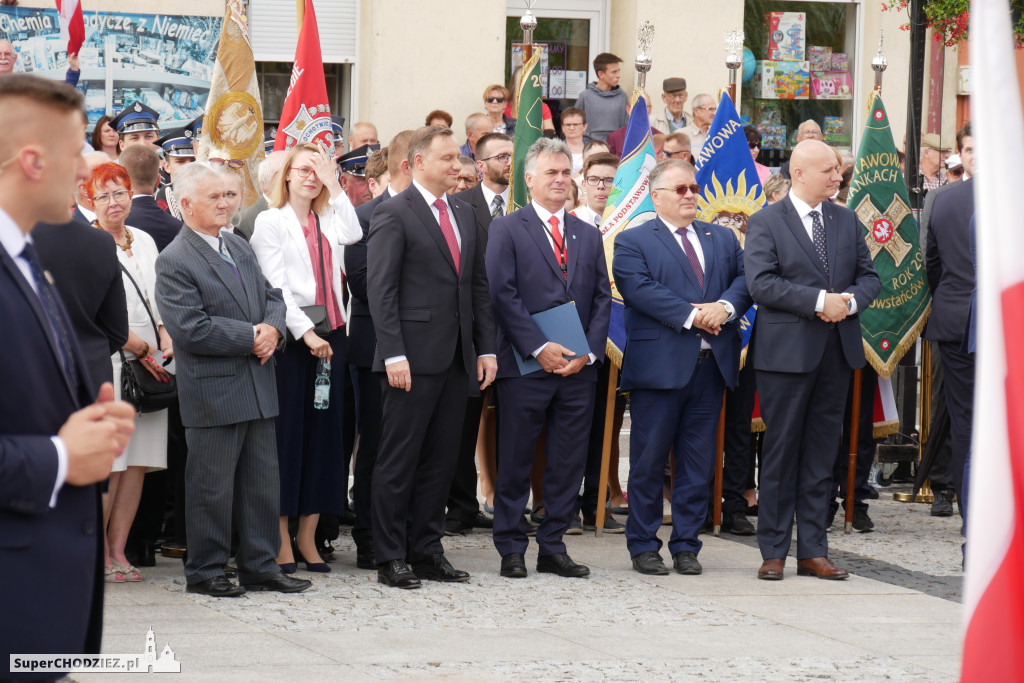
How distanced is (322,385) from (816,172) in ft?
9.47

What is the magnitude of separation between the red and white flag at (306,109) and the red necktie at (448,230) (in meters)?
1.84

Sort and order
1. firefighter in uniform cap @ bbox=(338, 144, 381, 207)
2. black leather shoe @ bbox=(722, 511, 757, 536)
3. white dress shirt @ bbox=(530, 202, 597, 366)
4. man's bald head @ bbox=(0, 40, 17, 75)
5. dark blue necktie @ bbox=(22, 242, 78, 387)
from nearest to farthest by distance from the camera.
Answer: dark blue necktie @ bbox=(22, 242, 78, 387) < white dress shirt @ bbox=(530, 202, 597, 366) < black leather shoe @ bbox=(722, 511, 757, 536) < firefighter in uniform cap @ bbox=(338, 144, 381, 207) < man's bald head @ bbox=(0, 40, 17, 75)

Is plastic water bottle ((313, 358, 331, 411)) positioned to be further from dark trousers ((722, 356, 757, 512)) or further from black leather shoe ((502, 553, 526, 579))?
dark trousers ((722, 356, 757, 512))

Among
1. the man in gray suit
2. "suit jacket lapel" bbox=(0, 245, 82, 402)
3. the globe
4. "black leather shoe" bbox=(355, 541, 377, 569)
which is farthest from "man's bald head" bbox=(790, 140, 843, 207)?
the globe

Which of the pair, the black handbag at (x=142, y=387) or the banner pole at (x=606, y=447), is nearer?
the black handbag at (x=142, y=387)

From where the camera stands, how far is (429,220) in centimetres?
736

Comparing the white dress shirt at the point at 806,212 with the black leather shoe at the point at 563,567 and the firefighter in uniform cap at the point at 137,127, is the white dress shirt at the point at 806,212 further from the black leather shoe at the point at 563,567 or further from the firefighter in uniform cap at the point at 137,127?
the firefighter in uniform cap at the point at 137,127

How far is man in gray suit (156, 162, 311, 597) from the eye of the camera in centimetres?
677

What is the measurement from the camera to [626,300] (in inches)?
315

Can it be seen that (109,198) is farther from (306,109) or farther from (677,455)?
(677,455)

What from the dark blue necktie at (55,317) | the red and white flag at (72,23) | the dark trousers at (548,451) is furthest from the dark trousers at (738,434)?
the dark blue necktie at (55,317)

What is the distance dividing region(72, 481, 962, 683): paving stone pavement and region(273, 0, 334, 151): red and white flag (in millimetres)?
2672

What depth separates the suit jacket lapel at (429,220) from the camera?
7348mm

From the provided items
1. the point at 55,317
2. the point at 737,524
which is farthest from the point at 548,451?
the point at 55,317
